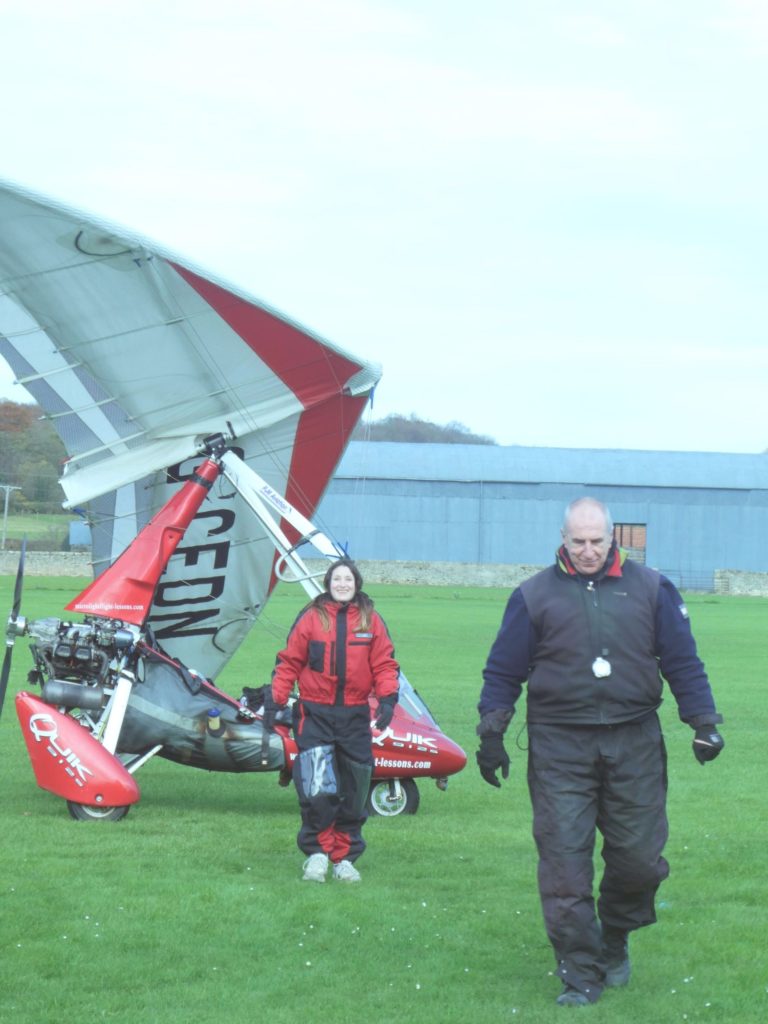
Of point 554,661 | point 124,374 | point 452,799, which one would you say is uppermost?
point 124,374

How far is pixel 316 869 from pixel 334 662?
1094mm

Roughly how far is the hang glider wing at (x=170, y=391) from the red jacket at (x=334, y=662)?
2.52 meters

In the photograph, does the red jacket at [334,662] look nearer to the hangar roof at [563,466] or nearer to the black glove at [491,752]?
the black glove at [491,752]

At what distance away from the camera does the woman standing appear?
303 inches

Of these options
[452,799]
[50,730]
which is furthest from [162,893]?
[452,799]

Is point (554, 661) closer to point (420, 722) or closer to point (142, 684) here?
point (420, 722)

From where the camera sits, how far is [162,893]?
7121 mm

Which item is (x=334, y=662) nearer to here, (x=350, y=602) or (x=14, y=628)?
(x=350, y=602)

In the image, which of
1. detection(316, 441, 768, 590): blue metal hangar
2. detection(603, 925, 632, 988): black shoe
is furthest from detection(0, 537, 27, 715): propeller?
detection(316, 441, 768, 590): blue metal hangar

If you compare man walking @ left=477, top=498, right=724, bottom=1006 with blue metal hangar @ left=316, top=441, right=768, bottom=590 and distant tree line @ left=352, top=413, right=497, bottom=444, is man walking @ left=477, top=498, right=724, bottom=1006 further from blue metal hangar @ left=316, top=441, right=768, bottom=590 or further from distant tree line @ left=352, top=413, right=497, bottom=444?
distant tree line @ left=352, top=413, right=497, bottom=444

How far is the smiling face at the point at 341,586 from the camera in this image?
7820 mm

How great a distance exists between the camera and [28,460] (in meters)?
77.6

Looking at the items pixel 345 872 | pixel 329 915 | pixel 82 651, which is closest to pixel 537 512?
pixel 82 651

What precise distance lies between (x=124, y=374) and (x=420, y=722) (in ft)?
10.5
